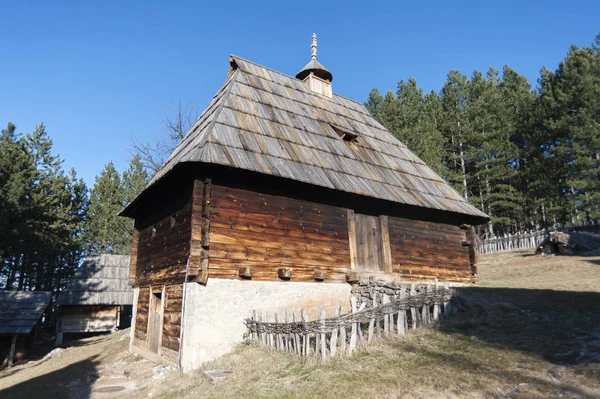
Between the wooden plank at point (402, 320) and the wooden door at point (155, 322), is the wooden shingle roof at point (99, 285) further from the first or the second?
the wooden plank at point (402, 320)

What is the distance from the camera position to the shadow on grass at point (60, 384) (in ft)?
31.7

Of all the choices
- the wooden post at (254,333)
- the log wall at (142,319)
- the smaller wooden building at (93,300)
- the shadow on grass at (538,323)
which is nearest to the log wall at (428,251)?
the shadow on grass at (538,323)

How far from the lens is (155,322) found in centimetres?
1172

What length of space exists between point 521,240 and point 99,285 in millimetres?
29852

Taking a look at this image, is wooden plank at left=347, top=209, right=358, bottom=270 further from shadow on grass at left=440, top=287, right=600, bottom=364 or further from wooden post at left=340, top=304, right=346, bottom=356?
wooden post at left=340, top=304, right=346, bottom=356

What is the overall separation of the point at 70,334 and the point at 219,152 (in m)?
24.2

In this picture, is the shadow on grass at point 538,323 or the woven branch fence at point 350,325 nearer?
the shadow on grass at point 538,323

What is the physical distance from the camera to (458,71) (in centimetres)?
4569

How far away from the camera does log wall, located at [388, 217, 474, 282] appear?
1348 centimetres

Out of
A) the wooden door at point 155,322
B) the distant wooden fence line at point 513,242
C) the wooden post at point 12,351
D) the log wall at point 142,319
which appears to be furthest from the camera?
the distant wooden fence line at point 513,242

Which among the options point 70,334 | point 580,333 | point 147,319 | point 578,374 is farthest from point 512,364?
point 70,334

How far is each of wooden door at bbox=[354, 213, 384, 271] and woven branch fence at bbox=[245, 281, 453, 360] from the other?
12.1 ft

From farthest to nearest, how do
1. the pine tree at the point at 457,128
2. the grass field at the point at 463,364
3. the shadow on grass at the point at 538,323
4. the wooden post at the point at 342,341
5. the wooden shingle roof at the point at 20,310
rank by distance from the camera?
the pine tree at the point at 457,128
the wooden shingle roof at the point at 20,310
the wooden post at the point at 342,341
the shadow on grass at the point at 538,323
the grass field at the point at 463,364

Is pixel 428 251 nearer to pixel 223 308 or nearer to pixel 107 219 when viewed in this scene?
pixel 223 308
